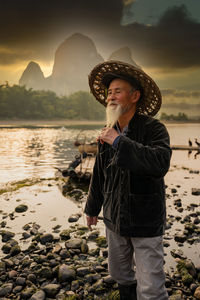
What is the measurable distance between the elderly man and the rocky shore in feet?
2.97

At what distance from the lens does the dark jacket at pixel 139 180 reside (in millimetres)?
2230

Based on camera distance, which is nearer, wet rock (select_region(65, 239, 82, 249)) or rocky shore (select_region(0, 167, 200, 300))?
rocky shore (select_region(0, 167, 200, 300))

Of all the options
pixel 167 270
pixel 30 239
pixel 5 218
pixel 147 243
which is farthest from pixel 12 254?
pixel 147 243

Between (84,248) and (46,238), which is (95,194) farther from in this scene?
(46,238)

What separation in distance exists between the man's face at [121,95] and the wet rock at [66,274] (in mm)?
2620

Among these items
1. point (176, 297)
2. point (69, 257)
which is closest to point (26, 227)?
point (69, 257)

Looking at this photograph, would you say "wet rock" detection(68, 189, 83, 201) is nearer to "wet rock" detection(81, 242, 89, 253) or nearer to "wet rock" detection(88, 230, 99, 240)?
"wet rock" detection(88, 230, 99, 240)

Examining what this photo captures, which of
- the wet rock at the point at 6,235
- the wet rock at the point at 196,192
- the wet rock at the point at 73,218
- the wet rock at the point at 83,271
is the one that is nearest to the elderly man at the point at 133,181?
the wet rock at the point at 83,271

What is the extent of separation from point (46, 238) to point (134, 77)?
3.73m

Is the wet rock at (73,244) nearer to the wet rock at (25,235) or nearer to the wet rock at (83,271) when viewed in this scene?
the wet rock at (83,271)

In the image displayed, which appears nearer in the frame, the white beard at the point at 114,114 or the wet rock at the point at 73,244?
the white beard at the point at 114,114

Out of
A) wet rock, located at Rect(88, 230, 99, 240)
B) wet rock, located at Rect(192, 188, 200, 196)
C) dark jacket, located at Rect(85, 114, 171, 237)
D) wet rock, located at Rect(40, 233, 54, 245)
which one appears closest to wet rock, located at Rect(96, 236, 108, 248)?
wet rock, located at Rect(88, 230, 99, 240)

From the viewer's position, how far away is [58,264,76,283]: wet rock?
3.71 metres

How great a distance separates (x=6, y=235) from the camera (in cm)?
523
